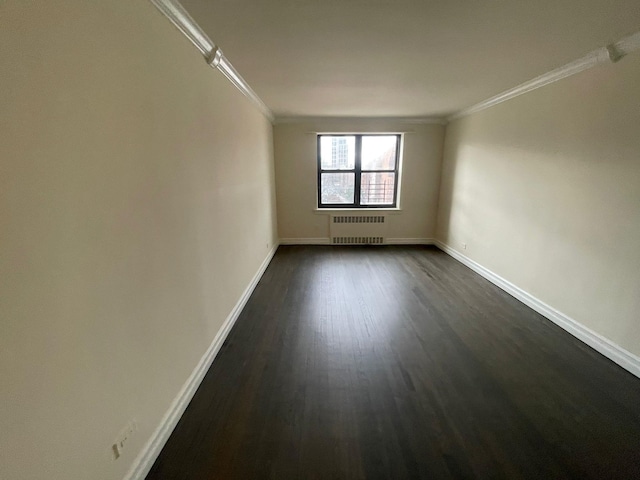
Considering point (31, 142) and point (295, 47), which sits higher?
point (295, 47)

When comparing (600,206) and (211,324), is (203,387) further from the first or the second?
(600,206)

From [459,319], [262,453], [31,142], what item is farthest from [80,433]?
[459,319]

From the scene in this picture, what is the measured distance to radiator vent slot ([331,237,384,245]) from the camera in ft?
18.3

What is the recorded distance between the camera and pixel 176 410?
1.67 meters

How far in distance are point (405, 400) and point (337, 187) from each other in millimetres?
4289

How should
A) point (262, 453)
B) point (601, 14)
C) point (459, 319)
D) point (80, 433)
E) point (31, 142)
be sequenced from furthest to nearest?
point (459, 319) → point (601, 14) → point (262, 453) → point (80, 433) → point (31, 142)

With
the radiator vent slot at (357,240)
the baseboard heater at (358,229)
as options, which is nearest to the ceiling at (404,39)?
the baseboard heater at (358,229)

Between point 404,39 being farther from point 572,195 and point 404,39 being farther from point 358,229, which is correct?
point 358,229

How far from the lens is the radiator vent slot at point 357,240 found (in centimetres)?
558

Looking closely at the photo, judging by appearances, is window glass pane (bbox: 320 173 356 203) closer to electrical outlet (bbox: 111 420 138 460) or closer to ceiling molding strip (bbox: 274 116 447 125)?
ceiling molding strip (bbox: 274 116 447 125)

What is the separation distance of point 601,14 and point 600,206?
4.47 feet

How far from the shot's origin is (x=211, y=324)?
2.25m

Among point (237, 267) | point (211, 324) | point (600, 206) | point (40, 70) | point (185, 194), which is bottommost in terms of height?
point (211, 324)

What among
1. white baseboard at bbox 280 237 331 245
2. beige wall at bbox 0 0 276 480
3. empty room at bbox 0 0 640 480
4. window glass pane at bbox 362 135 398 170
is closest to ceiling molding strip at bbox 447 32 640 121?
empty room at bbox 0 0 640 480
